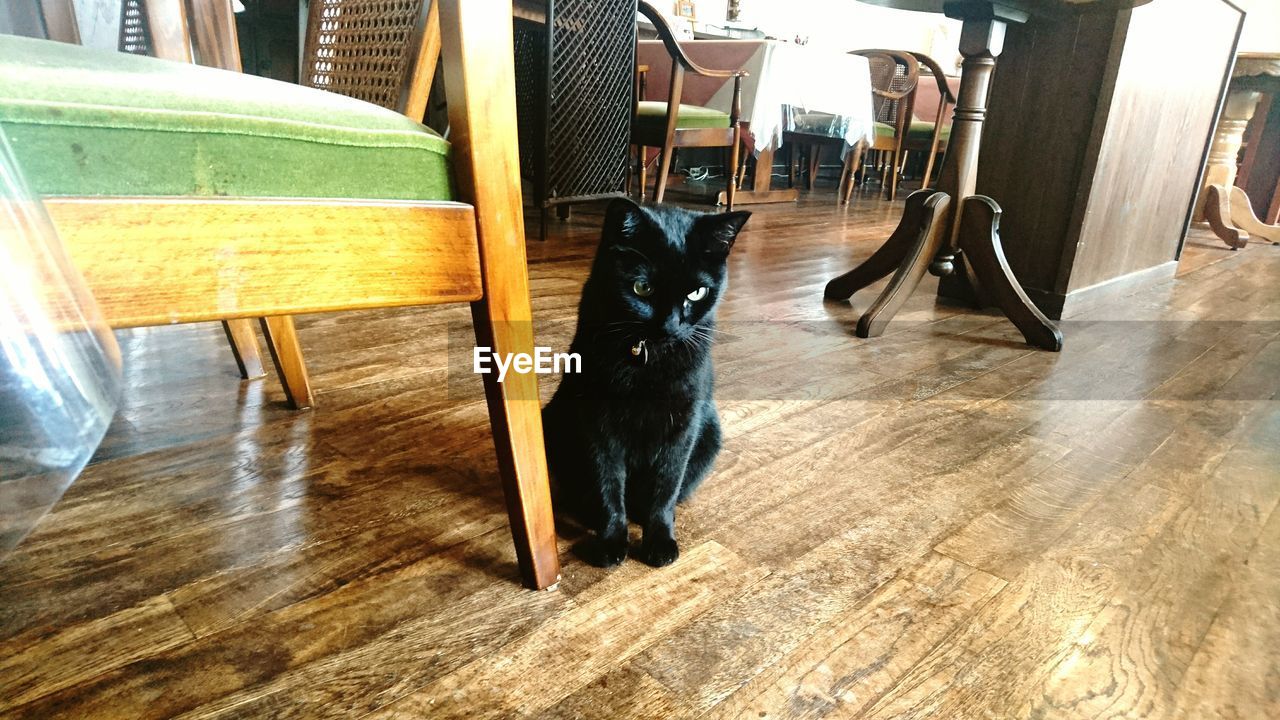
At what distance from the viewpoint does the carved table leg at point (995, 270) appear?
5.17ft

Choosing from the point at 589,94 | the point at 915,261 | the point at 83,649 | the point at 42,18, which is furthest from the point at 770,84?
the point at 83,649

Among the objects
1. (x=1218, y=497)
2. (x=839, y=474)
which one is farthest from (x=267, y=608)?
(x=1218, y=497)

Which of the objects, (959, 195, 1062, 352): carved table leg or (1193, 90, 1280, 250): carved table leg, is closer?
(959, 195, 1062, 352): carved table leg

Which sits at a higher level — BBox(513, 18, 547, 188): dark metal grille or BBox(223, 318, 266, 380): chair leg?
BBox(513, 18, 547, 188): dark metal grille

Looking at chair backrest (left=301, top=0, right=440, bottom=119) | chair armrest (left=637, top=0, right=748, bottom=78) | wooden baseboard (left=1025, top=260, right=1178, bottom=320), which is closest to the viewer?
chair backrest (left=301, top=0, right=440, bottom=119)

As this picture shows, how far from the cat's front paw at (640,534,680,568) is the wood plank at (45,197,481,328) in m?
0.34

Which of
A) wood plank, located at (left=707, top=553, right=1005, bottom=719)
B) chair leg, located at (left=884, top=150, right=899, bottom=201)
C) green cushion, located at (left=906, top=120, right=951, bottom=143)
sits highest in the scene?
green cushion, located at (left=906, top=120, right=951, bottom=143)

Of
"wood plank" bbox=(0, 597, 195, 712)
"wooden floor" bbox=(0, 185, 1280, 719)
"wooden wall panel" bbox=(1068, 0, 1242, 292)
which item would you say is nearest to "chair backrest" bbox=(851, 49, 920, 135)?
"wooden wall panel" bbox=(1068, 0, 1242, 292)

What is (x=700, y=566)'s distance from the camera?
0.73 m

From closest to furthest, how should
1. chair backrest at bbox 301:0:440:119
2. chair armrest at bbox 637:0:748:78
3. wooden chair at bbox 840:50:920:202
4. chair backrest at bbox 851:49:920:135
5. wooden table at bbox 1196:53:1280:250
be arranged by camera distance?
1. chair backrest at bbox 301:0:440:119
2. chair armrest at bbox 637:0:748:78
3. wooden table at bbox 1196:53:1280:250
4. chair backrest at bbox 851:49:920:135
5. wooden chair at bbox 840:50:920:202

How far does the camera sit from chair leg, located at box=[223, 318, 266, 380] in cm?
112

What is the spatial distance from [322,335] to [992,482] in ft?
3.98

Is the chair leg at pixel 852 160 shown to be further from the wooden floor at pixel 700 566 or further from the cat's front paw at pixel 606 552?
the cat's front paw at pixel 606 552

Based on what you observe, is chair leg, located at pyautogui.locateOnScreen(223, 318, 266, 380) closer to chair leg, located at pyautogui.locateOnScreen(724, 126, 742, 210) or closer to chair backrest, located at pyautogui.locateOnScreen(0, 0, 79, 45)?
chair backrest, located at pyautogui.locateOnScreen(0, 0, 79, 45)
